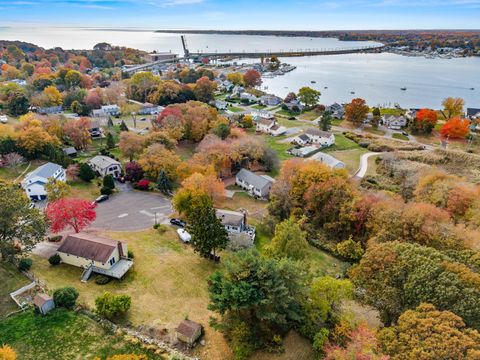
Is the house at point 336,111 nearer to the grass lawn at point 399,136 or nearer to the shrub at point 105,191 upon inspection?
the grass lawn at point 399,136

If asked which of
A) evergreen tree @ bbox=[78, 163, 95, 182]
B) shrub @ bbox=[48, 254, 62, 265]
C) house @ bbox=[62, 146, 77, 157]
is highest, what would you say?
house @ bbox=[62, 146, 77, 157]

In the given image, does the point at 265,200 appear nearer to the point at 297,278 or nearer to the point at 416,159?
the point at 297,278

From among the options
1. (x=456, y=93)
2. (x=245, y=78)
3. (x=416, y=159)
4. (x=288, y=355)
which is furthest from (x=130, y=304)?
(x=456, y=93)

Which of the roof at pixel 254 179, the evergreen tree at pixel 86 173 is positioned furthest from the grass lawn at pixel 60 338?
the roof at pixel 254 179

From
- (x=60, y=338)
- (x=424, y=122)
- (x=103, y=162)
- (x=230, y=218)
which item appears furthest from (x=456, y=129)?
(x=60, y=338)

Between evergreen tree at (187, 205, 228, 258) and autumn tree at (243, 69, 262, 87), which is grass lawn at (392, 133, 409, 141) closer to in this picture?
evergreen tree at (187, 205, 228, 258)

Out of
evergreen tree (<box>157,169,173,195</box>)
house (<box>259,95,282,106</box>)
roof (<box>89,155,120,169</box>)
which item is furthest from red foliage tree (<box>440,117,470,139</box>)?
roof (<box>89,155,120,169</box>)
